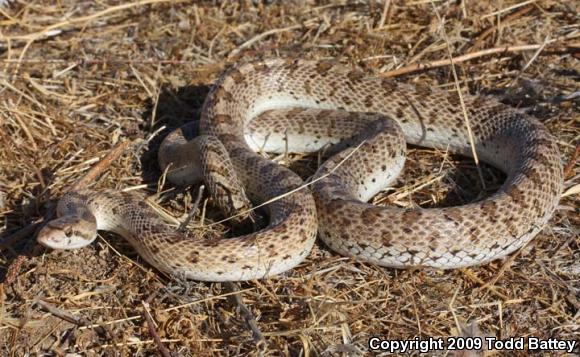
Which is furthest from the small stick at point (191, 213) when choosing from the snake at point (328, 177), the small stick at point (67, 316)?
the small stick at point (67, 316)

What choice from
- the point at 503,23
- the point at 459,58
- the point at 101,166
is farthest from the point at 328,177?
the point at 503,23

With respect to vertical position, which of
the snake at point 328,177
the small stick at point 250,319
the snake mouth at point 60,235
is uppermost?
the snake mouth at point 60,235

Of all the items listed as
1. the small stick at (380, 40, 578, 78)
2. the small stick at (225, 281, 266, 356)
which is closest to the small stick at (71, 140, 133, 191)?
the small stick at (225, 281, 266, 356)

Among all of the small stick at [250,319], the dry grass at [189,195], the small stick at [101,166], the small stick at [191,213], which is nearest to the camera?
the small stick at [250,319]

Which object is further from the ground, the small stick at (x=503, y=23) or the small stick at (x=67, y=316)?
the small stick at (x=503, y=23)

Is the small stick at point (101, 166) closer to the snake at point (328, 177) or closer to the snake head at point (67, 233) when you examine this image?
the snake at point (328, 177)

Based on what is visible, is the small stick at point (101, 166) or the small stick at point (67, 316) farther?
the small stick at point (101, 166)

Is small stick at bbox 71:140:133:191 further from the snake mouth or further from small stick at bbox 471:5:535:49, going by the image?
small stick at bbox 471:5:535:49

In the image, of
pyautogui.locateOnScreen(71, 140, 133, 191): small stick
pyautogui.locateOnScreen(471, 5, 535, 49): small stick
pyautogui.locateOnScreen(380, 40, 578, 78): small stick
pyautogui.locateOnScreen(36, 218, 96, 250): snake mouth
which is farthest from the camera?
pyautogui.locateOnScreen(471, 5, 535, 49): small stick

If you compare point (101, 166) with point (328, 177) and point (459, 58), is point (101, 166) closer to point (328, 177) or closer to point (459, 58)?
point (328, 177)
